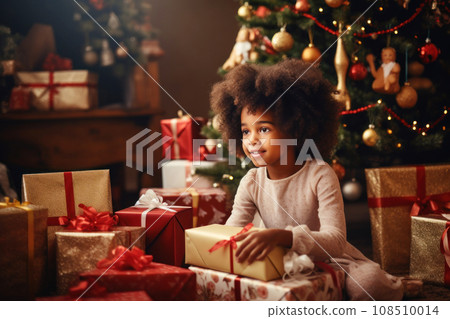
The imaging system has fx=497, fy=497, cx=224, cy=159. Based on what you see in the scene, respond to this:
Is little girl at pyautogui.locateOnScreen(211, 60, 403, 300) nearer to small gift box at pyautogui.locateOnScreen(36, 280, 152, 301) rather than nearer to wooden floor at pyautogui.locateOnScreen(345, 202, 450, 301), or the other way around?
wooden floor at pyautogui.locateOnScreen(345, 202, 450, 301)

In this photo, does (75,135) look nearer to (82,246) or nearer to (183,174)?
(183,174)

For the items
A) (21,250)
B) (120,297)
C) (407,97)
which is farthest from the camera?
(407,97)

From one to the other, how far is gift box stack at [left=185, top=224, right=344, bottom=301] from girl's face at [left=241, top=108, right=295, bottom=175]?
208 millimetres

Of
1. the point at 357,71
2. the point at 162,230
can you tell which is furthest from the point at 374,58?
the point at 162,230

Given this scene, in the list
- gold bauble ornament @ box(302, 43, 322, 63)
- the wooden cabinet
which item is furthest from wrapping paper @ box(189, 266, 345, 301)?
the wooden cabinet

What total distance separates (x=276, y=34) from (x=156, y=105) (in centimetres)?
122

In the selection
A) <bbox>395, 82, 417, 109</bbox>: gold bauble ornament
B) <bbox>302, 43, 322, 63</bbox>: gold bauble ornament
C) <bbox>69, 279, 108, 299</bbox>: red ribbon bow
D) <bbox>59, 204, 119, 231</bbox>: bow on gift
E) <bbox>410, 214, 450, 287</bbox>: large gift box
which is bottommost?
<bbox>410, 214, 450, 287</bbox>: large gift box

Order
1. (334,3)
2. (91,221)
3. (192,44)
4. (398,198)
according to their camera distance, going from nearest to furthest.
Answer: (91,221)
(398,198)
(334,3)
(192,44)

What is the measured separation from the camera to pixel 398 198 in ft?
5.34

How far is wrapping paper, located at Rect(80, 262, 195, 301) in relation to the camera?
1.09 meters

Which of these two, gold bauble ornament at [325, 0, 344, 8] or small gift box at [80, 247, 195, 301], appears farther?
gold bauble ornament at [325, 0, 344, 8]

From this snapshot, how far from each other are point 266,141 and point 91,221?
55 centimetres

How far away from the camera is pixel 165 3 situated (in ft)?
11.8

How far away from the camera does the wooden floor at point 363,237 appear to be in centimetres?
140
